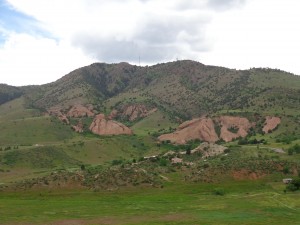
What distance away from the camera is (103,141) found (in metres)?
187

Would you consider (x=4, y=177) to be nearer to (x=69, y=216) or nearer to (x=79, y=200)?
(x=79, y=200)

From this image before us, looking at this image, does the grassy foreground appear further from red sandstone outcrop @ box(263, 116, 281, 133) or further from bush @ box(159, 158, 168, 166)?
red sandstone outcrop @ box(263, 116, 281, 133)

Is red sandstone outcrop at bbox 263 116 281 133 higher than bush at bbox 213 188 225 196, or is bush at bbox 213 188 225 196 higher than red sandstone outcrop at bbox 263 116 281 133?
red sandstone outcrop at bbox 263 116 281 133

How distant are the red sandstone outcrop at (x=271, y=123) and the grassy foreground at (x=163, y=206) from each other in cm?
9303

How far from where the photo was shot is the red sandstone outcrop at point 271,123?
608 ft

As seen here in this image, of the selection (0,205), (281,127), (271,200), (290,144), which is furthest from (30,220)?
(281,127)

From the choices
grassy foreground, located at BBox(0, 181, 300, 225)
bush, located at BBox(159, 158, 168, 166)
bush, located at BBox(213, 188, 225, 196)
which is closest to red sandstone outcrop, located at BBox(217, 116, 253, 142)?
bush, located at BBox(159, 158, 168, 166)

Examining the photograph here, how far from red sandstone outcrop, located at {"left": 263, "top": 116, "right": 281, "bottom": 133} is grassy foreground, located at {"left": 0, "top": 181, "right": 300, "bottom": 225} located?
9303 cm

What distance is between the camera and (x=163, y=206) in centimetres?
7400

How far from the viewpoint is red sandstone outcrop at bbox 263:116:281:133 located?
185325 mm

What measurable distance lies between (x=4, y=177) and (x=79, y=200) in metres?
59.7

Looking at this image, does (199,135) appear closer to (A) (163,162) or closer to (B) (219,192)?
(A) (163,162)

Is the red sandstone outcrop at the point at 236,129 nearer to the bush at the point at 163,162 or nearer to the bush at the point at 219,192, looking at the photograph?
the bush at the point at 163,162

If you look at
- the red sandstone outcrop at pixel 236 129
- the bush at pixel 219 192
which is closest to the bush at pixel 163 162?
the bush at pixel 219 192
